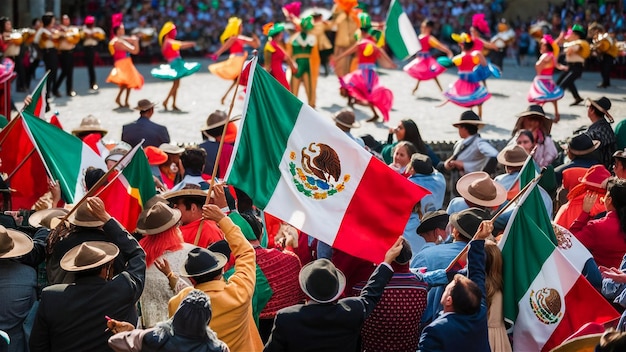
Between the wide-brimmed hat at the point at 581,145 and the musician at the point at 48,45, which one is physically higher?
the wide-brimmed hat at the point at 581,145

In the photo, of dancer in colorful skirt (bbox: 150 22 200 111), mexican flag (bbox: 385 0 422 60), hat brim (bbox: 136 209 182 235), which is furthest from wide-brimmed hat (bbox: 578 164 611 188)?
dancer in colorful skirt (bbox: 150 22 200 111)

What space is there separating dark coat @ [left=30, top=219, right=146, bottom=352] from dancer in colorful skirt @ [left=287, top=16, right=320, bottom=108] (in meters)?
12.1

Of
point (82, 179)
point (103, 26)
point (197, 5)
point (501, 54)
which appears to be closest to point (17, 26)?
point (103, 26)

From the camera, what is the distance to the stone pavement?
621 inches

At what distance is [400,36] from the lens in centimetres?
1778

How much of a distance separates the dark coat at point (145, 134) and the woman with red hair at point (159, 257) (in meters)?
5.27

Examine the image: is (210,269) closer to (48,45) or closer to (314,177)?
(314,177)

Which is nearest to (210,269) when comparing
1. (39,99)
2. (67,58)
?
(39,99)

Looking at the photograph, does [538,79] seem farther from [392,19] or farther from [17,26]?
[17,26]

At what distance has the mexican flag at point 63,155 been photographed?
26.5 feet

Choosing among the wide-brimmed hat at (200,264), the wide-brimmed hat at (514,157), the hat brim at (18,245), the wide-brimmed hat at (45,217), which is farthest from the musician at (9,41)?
the wide-brimmed hat at (200,264)

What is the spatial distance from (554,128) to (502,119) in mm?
1349

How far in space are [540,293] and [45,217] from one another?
3259 mm

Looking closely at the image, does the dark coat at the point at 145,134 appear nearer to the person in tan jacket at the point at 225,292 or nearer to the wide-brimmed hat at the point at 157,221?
the wide-brimmed hat at the point at 157,221
